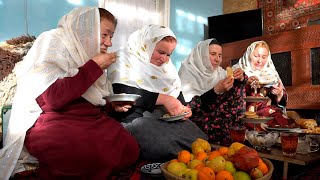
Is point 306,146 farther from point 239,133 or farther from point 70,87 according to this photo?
point 70,87

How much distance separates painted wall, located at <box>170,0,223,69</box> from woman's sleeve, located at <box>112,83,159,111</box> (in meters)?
2.52

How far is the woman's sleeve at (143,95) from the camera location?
2.03 meters

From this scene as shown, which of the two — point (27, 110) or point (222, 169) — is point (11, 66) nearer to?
point (27, 110)

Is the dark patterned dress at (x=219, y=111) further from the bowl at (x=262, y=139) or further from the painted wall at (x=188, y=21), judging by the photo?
the painted wall at (x=188, y=21)

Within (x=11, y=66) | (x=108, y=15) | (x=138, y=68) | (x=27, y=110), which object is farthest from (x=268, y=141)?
(x=11, y=66)

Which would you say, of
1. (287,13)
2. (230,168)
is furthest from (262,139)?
(287,13)

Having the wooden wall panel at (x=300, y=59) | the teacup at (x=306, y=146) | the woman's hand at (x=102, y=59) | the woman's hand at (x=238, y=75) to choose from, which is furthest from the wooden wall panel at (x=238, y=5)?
the woman's hand at (x=102, y=59)

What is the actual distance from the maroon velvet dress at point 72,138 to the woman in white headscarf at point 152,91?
398mm

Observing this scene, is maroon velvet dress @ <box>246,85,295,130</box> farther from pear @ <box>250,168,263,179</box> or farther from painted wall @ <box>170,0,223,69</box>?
painted wall @ <box>170,0,223,69</box>

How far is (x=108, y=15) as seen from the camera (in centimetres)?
168

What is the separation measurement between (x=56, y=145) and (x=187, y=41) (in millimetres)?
3617

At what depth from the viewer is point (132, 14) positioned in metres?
3.93

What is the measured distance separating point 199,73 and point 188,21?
2051 mm

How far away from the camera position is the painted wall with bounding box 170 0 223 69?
4512mm
